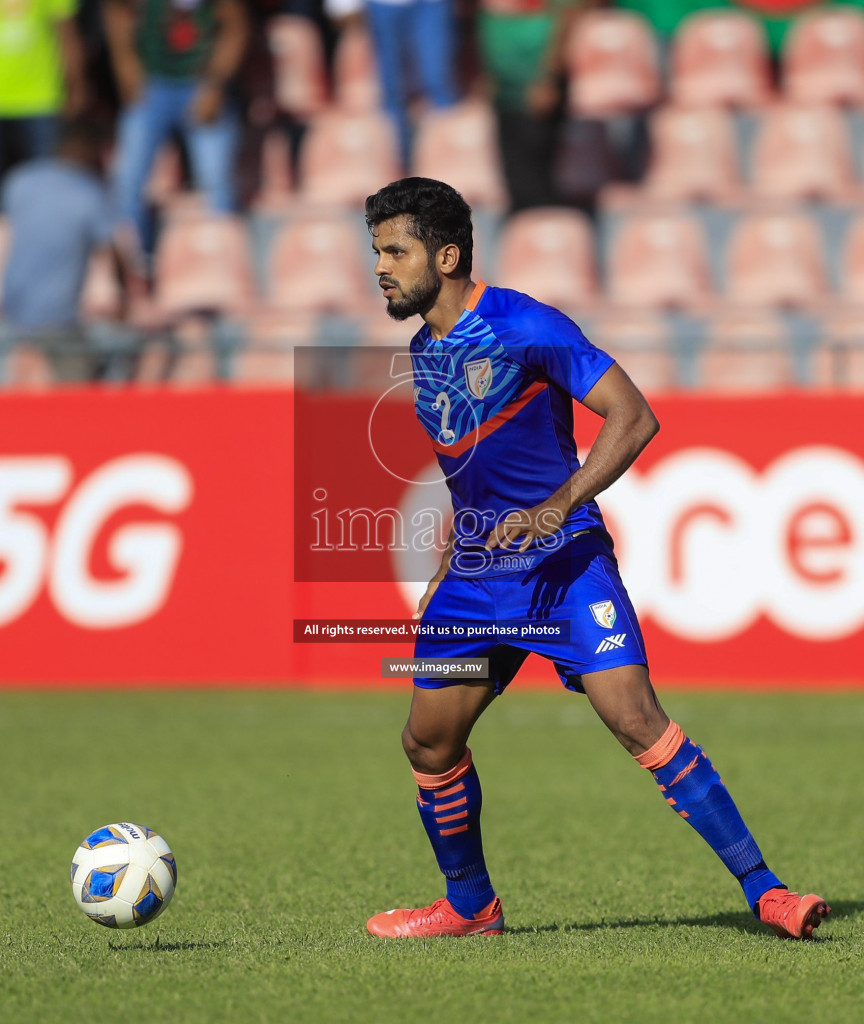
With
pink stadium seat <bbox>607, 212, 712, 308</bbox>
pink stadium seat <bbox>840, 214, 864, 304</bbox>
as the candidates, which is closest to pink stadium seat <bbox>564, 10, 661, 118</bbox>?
pink stadium seat <bbox>607, 212, 712, 308</bbox>

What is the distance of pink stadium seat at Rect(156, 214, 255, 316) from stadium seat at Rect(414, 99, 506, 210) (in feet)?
6.02

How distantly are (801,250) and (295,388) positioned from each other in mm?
5254

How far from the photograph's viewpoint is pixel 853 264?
1412 cm

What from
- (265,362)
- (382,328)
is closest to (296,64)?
(382,328)

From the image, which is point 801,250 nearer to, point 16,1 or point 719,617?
point 719,617

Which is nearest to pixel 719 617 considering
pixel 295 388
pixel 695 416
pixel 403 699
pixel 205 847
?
pixel 695 416

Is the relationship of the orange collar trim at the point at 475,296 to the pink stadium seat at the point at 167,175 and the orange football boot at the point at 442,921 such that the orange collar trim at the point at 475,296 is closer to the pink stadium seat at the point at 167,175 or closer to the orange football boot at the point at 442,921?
the orange football boot at the point at 442,921

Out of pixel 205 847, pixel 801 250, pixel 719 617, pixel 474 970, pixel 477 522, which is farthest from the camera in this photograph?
pixel 801 250

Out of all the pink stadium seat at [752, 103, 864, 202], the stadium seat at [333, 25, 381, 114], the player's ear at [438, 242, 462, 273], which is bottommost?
the player's ear at [438, 242, 462, 273]

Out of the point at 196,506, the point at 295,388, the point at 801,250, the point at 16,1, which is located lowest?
the point at 196,506

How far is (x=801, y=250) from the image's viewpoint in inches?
550

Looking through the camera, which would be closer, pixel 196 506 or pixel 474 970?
pixel 474 970

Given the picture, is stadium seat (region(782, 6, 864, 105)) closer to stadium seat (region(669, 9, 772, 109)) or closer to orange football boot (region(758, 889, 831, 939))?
stadium seat (region(669, 9, 772, 109))

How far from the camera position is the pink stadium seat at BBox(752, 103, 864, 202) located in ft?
48.7
